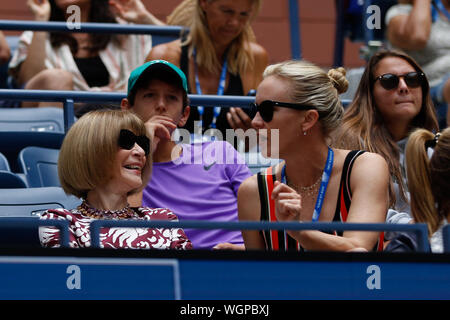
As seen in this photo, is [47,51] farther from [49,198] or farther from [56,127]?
[49,198]

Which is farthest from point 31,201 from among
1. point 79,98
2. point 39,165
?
point 79,98

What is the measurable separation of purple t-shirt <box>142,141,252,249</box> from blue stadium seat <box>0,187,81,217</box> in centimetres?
30

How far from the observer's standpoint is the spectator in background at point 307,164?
2.84 meters

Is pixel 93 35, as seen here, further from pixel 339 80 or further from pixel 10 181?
pixel 339 80

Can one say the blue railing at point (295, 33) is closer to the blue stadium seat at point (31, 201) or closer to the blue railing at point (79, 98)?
the blue railing at point (79, 98)

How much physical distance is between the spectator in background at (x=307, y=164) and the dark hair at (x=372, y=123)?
0.50 metres

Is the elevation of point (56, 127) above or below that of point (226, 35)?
below

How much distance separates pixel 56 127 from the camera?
4.32m

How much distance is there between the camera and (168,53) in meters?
4.37

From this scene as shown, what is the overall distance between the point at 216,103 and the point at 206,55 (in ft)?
2.31

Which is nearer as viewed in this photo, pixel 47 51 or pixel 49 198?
pixel 49 198

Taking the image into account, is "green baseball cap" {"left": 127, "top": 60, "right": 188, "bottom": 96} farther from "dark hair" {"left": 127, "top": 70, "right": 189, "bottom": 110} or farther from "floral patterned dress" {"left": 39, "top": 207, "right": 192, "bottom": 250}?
"floral patterned dress" {"left": 39, "top": 207, "right": 192, "bottom": 250}

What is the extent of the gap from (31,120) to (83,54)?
804 millimetres
